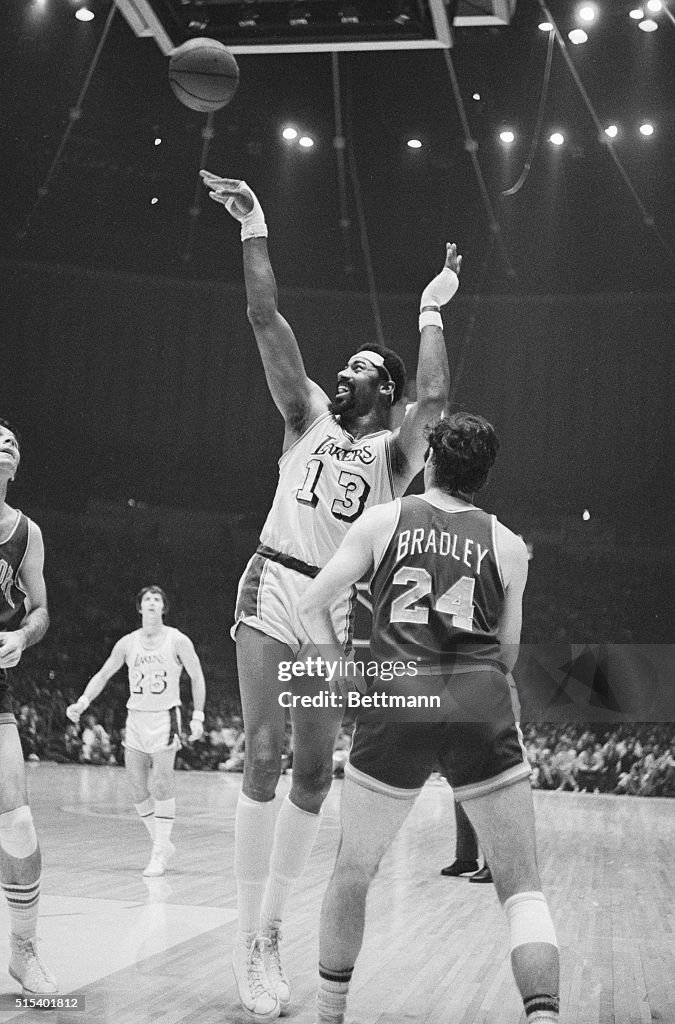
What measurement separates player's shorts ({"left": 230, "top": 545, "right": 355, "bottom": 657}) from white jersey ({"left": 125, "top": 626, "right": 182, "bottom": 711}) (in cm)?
395

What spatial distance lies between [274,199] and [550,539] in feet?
19.7

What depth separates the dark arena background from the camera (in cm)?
1274

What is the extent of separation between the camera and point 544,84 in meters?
12.7

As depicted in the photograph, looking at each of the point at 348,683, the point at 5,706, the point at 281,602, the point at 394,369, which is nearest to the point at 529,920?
the point at 348,683

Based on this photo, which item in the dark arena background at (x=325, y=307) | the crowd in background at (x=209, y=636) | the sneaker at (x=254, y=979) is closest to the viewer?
the sneaker at (x=254, y=979)

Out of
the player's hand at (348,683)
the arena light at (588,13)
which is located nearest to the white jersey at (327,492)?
the player's hand at (348,683)

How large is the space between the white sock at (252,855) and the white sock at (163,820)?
3.02 meters

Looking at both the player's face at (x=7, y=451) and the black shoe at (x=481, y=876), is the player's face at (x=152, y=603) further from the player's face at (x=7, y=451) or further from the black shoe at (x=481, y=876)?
the player's face at (x=7, y=451)

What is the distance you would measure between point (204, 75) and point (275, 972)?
5094 mm

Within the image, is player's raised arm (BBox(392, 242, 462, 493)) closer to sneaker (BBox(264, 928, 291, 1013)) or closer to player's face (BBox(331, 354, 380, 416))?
player's face (BBox(331, 354, 380, 416))

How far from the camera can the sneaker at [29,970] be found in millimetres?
3100

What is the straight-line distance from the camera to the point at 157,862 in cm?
597

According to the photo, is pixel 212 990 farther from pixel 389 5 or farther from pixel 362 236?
pixel 362 236

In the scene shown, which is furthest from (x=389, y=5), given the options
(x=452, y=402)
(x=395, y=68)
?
(x=452, y=402)
